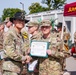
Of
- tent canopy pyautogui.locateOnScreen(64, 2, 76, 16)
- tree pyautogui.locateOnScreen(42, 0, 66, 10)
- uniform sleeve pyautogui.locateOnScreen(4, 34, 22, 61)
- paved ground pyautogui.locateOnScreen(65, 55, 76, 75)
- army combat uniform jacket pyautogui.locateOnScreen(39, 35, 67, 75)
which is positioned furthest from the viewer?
tree pyautogui.locateOnScreen(42, 0, 66, 10)

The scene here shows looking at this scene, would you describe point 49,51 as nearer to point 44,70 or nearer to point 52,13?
point 44,70

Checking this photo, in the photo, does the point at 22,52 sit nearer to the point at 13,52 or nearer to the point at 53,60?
the point at 13,52

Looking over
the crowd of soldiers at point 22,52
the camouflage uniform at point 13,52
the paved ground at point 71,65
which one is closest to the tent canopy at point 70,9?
the crowd of soldiers at point 22,52

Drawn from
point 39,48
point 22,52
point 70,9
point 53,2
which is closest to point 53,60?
point 39,48

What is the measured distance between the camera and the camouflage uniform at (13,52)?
15.9ft

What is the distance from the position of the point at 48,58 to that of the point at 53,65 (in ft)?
0.45

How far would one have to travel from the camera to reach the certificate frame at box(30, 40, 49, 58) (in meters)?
5.07

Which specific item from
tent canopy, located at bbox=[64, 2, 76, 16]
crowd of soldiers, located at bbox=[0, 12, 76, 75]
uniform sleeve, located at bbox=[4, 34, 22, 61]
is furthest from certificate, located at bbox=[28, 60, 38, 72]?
tent canopy, located at bbox=[64, 2, 76, 16]

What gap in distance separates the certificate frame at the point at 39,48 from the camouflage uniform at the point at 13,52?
0.80 feet

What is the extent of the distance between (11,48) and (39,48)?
573mm

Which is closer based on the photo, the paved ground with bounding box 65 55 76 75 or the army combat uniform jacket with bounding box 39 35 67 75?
the army combat uniform jacket with bounding box 39 35 67 75

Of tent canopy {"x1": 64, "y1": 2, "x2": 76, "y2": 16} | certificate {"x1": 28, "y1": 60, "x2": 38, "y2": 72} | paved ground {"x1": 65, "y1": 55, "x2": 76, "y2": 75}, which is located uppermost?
tent canopy {"x1": 64, "y1": 2, "x2": 76, "y2": 16}

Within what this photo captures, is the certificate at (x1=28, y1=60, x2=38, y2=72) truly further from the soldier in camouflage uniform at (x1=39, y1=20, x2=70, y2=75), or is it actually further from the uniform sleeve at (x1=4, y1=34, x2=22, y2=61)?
the uniform sleeve at (x1=4, y1=34, x2=22, y2=61)

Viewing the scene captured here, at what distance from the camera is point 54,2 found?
1780 inches
